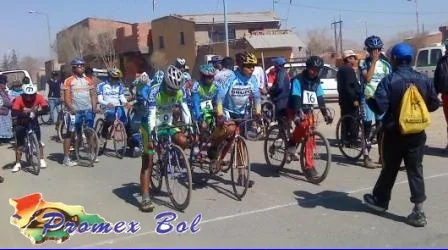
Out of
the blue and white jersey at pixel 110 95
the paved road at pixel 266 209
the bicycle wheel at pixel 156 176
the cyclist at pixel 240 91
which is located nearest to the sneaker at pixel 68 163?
the paved road at pixel 266 209

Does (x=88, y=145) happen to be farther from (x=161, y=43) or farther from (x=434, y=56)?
(x=161, y=43)

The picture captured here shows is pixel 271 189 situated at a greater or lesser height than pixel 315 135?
lesser

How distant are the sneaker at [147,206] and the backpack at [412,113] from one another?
9.90ft

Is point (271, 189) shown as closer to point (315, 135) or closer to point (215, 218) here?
point (315, 135)

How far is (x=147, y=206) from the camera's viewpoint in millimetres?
6789

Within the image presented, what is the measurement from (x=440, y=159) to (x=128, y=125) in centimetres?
594

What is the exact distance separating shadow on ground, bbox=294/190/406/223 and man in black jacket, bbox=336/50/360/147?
7.78 ft

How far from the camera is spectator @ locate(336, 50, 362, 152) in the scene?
952 cm

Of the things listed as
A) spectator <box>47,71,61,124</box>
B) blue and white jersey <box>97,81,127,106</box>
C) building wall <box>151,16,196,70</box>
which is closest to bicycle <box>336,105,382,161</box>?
blue and white jersey <box>97,81,127,106</box>

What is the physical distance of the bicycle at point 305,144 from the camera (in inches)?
311

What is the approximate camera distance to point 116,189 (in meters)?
8.27

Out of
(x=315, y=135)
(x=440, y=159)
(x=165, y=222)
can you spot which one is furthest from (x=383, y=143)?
(x=440, y=159)

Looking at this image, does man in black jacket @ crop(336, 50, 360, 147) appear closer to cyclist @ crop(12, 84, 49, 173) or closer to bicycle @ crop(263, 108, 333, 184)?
bicycle @ crop(263, 108, 333, 184)

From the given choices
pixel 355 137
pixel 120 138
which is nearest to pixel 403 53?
pixel 355 137
